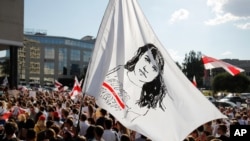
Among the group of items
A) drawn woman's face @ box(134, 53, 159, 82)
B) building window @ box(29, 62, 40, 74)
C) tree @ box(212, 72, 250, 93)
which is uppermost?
building window @ box(29, 62, 40, 74)

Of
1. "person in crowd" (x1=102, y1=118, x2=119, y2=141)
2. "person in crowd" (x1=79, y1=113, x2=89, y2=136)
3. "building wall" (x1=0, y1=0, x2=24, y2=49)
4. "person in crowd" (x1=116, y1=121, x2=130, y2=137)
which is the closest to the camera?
"person in crowd" (x1=102, y1=118, x2=119, y2=141)

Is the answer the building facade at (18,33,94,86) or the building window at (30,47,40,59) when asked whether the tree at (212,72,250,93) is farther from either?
the building window at (30,47,40,59)

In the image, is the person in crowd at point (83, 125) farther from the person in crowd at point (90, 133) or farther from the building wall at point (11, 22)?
the building wall at point (11, 22)

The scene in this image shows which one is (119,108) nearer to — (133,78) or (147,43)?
(133,78)

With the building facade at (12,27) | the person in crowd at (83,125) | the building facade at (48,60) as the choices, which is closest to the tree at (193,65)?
the building facade at (48,60)

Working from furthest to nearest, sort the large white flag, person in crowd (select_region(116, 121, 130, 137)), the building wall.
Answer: the building wall → person in crowd (select_region(116, 121, 130, 137)) → the large white flag

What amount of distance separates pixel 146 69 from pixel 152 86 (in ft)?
0.91

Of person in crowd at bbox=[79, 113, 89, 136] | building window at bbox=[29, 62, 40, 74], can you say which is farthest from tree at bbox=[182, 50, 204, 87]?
person in crowd at bbox=[79, 113, 89, 136]

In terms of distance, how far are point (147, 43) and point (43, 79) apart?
122m

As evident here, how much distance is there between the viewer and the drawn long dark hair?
5.17 metres

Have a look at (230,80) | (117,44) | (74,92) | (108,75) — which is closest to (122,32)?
(117,44)

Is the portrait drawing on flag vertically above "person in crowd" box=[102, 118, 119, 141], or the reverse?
the portrait drawing on flag

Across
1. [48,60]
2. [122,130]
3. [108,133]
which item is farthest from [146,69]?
[48,60]

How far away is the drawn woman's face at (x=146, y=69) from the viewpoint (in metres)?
5.33
